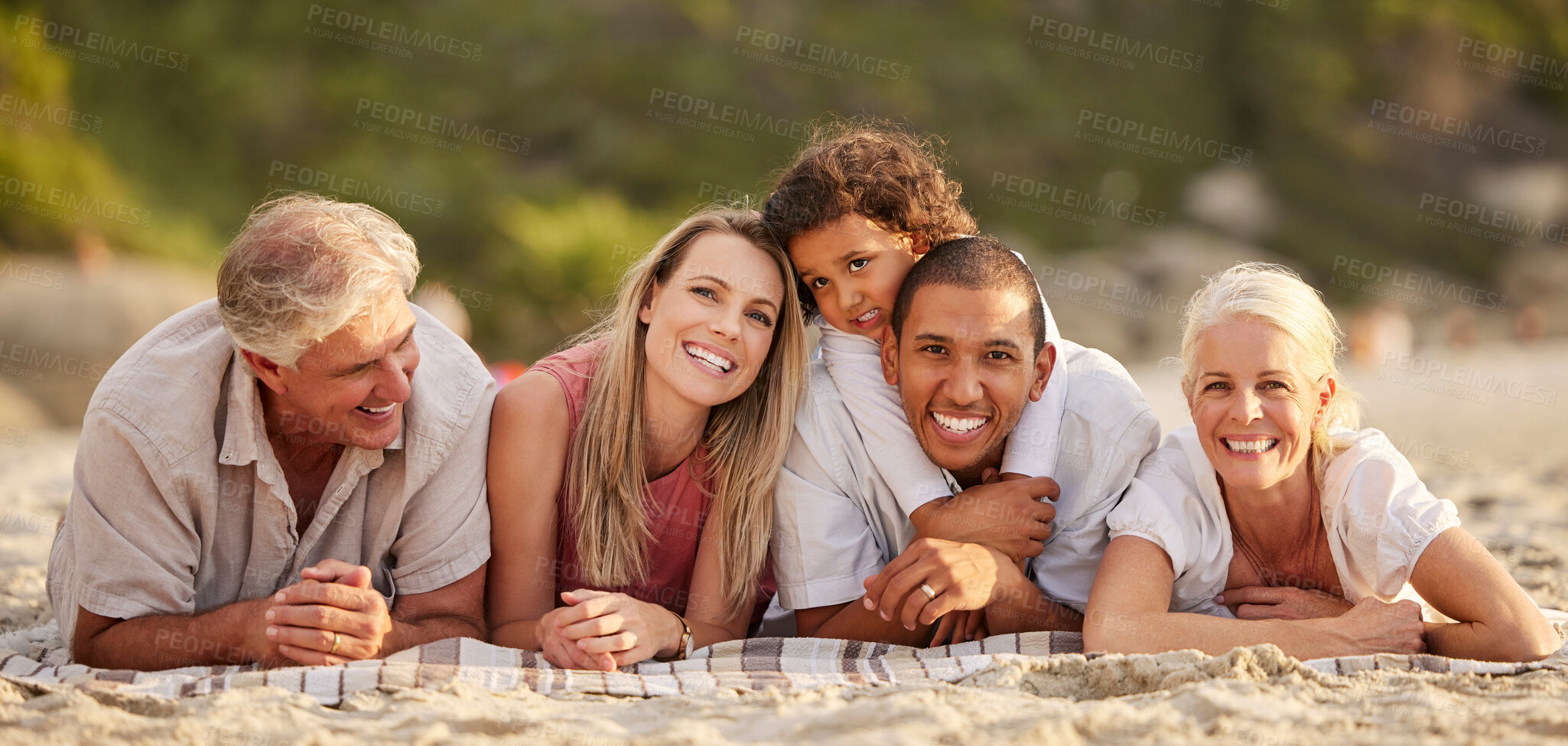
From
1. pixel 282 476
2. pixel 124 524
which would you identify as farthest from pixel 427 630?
pixel 124 524

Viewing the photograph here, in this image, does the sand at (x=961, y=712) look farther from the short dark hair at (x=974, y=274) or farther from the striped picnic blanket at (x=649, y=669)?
the short dark hair at (x=974, y=274)

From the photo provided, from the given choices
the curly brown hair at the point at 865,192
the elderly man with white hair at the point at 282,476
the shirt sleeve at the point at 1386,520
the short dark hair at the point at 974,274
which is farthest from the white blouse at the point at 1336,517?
the elderly man with white hair at the point at 282,476

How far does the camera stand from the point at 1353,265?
20547mm

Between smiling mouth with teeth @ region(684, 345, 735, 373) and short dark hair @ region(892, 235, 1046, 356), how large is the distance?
0.59 meters

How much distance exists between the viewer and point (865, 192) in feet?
12.3

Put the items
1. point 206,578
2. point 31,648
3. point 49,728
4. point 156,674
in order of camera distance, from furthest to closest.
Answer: point 31,648
point 206,578
point 156,674
point 49,728

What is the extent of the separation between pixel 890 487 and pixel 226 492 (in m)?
2.02

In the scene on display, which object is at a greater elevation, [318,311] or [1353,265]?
[1353,265]

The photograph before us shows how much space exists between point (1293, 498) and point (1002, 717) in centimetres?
153

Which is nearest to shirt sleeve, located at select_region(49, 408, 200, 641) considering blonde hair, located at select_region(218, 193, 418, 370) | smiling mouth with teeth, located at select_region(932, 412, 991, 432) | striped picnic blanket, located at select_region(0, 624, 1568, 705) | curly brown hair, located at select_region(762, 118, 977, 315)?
striped picnic blanket, located at select_region(0, 624, 1568, 705)

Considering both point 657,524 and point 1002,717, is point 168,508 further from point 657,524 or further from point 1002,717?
point 1002,717

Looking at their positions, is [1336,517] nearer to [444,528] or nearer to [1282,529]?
[1282,529]

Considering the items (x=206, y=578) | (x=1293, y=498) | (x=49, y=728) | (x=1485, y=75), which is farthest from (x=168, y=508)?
(x=1485, y=75)

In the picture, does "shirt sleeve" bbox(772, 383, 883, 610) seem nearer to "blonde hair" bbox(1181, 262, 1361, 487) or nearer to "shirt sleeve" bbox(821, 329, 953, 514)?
"shirt sleeve" bbox(821, 329, 953, 514)
